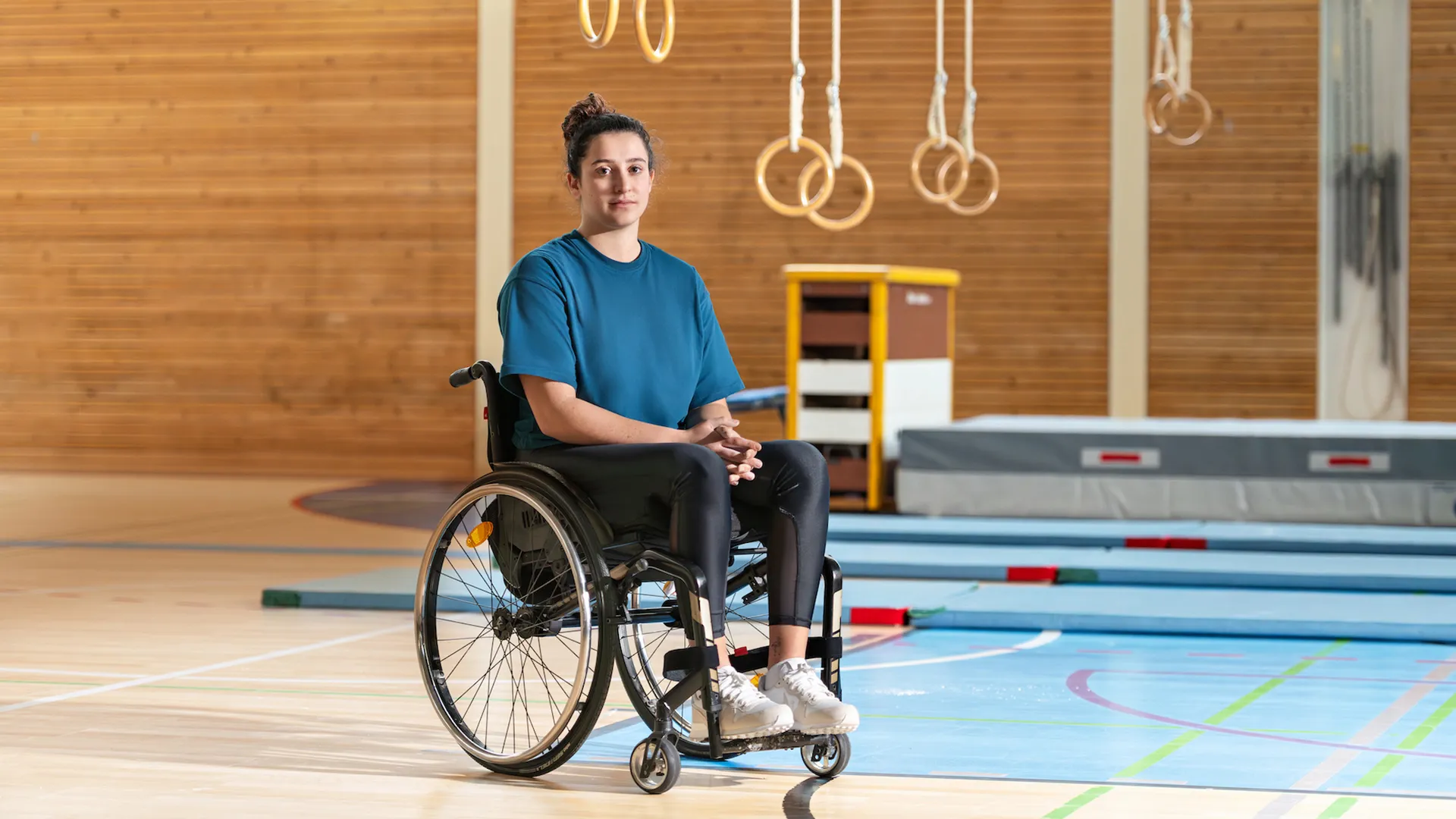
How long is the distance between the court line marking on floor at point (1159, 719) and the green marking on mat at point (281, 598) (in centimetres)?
232

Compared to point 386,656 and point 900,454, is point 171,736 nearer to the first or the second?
point 386,656

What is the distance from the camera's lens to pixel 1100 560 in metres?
5.66

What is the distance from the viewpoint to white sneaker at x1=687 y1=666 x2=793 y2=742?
2.61 meters

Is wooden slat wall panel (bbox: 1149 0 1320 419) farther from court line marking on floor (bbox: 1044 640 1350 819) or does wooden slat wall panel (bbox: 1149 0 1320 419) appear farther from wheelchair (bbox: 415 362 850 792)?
wheelchair (bbox: 415 362 850 792)

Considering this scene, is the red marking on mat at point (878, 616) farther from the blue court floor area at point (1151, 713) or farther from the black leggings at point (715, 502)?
the black leggings at point (715, 502)

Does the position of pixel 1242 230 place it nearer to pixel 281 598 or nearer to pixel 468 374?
pixel 281 598

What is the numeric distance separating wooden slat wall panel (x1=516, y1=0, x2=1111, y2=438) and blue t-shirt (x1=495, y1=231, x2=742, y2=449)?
658cm

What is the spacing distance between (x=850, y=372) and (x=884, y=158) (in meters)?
2.61

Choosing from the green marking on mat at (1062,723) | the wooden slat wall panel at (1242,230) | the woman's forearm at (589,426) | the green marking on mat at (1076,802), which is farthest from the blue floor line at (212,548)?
the wooden slat wall panel at (1242,230)

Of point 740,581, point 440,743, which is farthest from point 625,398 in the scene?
point 440,743

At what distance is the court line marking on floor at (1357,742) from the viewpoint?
103 inches

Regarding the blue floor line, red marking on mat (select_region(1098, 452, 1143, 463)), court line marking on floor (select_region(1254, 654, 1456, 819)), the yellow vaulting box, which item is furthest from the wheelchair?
the yellow vaulting box

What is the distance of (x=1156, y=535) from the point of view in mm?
6277

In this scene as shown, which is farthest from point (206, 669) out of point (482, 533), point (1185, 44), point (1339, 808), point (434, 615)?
point (1185, 44)
